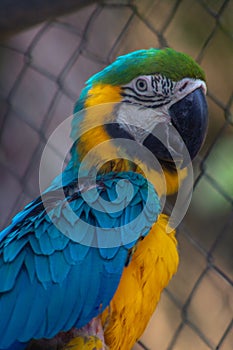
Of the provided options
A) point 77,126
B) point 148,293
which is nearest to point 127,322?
point 148,293

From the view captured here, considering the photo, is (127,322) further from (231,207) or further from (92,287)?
(231,207)

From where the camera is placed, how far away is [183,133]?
1.44 metres

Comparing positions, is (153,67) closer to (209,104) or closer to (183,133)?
(183,133)

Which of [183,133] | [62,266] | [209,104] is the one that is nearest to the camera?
[62,266]

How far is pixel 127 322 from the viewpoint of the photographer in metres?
1.34

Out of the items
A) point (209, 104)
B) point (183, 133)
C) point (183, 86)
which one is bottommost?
point (183, 133)

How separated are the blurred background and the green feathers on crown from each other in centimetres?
44

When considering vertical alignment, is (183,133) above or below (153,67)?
below

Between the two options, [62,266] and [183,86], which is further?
[183,86]

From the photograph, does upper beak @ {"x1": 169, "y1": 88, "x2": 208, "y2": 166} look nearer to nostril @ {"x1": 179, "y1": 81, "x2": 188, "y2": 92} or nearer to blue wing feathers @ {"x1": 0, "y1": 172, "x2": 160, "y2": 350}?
nostril @ {"x1": 179, "y1": 81, "x2": 188, "y2": 92}

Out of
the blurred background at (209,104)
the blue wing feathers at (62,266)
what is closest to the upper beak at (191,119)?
the blue wing feathers at (62,266)

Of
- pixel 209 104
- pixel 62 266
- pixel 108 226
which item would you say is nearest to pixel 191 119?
pixel 108 226

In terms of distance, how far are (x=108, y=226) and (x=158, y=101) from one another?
0.30 metres

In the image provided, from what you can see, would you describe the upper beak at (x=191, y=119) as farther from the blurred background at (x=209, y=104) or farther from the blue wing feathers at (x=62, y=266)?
the blurred background at (x=209, y=104)
